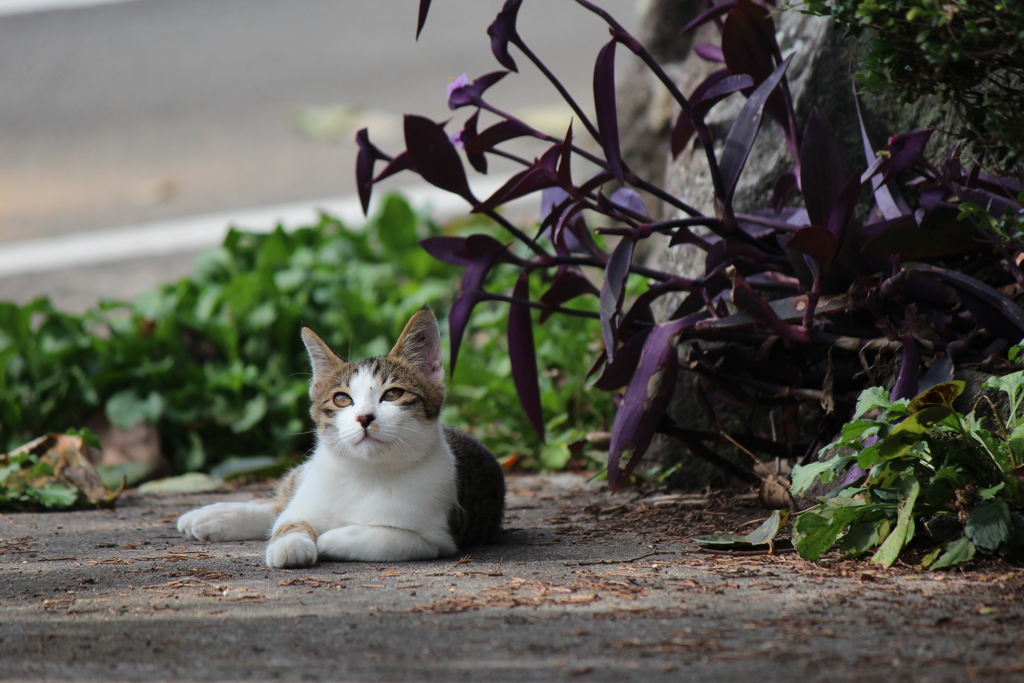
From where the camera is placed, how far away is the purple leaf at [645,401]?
8.89ft

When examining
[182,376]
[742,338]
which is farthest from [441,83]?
[742,338]

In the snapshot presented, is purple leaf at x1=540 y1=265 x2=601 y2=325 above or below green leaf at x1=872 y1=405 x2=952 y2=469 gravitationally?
above

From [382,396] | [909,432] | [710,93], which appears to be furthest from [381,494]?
[710,93]

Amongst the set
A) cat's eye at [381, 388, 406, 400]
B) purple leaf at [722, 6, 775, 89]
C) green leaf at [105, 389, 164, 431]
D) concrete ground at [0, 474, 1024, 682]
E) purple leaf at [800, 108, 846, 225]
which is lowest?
concrete ground at [0, 474, 1024, 682]

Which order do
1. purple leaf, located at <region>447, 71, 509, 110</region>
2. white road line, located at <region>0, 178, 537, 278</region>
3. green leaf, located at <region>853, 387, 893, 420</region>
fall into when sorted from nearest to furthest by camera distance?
green leaf, located at <region>853, 387, 893, 420</region> < purple leaf, located at <region>447, 71, 509, 110</region> < white road line, located at <region>0, 178, 537, 278</region>

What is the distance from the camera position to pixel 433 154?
8.96 ft

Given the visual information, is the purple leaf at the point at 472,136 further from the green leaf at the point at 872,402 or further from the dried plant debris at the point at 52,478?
the dried plant debris at the point at 52,478

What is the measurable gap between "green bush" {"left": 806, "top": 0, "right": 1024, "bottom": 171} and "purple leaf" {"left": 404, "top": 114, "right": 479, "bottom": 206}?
103cm

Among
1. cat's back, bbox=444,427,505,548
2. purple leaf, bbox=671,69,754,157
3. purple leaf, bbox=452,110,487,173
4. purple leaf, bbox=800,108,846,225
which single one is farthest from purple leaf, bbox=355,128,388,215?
purple leaf, bbox=800,108,846,225

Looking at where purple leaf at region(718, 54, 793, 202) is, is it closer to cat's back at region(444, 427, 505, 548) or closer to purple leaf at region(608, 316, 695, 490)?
purple leaf at region(608, 316, 695, 490)

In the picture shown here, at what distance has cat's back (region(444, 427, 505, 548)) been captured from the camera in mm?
2633

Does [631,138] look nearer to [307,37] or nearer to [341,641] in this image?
[341,641]

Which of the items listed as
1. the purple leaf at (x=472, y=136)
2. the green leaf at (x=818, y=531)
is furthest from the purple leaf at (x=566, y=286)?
the green leaf at (x=818, y=531)

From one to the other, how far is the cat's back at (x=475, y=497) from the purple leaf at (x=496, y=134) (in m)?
0.87
